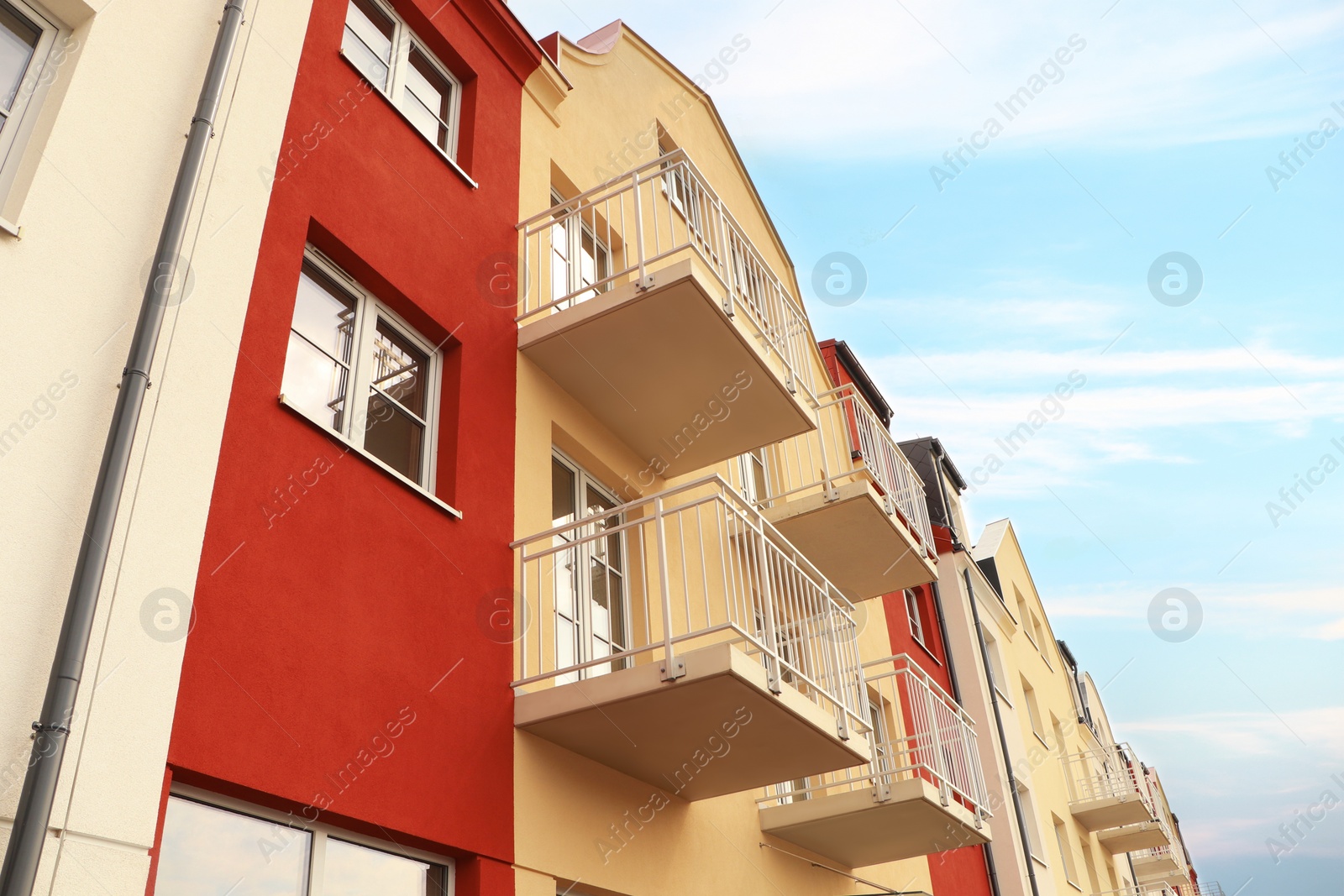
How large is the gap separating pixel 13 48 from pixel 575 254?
5.66 metres

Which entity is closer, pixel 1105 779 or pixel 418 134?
pixel 418 134

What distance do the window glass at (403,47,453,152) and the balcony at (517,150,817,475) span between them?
1089mm

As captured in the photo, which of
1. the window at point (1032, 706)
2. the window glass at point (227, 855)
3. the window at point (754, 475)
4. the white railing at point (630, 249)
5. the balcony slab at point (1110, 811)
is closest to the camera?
the window glass at point (227, 855)

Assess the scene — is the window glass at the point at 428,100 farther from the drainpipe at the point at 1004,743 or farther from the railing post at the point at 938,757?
the drainpipe at the point at 1004,743

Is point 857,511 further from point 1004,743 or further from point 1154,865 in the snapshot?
point 1154,865

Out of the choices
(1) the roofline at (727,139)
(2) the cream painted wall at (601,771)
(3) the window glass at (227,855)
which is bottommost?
(3) the window glass at (227,855)

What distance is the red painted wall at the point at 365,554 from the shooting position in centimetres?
521

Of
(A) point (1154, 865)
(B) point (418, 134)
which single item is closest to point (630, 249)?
(B) point (418, 134)

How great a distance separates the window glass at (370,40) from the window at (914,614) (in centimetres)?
1335

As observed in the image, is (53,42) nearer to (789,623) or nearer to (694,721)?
(694,721)

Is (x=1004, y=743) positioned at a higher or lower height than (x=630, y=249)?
lower

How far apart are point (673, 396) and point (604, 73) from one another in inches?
188

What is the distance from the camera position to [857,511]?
486 inches

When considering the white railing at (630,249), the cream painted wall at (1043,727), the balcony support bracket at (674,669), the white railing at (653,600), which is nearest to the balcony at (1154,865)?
the cream painted wall at (1043,727)
